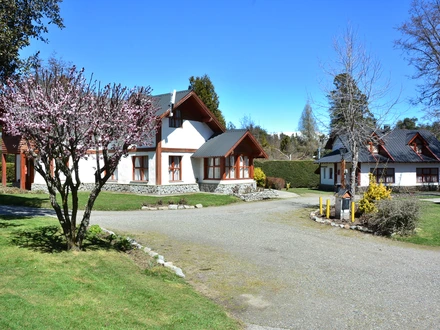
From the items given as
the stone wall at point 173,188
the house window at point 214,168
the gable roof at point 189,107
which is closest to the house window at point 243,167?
the stone wall at point 173,188

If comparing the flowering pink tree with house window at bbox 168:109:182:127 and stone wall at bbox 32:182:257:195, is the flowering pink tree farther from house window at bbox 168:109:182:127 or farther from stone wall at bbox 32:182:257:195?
house window at bbox 168:109:182:127

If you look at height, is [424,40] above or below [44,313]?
above

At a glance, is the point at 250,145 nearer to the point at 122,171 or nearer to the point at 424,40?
the point at 122,171

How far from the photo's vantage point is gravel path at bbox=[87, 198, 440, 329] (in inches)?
246

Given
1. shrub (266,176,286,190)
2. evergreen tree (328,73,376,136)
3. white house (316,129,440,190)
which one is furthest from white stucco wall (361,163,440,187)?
evergreen tree (328,73,376,136)

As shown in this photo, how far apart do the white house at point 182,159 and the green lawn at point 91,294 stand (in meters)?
17.4

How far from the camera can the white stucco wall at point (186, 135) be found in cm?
2641

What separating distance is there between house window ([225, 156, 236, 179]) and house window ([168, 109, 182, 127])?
13.7 feet

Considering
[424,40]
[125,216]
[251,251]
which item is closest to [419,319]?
[251,251]

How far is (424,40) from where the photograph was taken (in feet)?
97.5

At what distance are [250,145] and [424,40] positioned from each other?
15.4 meters

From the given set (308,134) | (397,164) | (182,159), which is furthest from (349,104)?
(308,134)

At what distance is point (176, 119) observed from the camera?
89.0 ft

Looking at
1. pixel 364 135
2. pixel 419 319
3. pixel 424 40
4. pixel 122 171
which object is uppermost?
pixel 424 40
